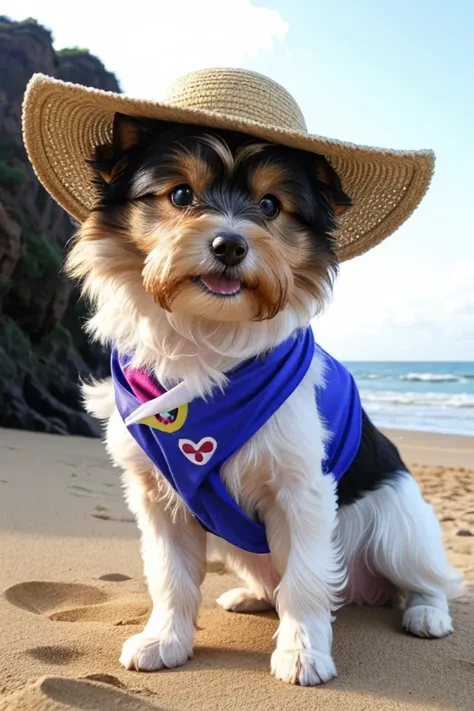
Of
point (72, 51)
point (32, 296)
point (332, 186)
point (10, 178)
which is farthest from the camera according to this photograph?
point (72, 51)

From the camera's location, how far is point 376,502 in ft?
10.0

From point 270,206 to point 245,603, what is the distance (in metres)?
1.75

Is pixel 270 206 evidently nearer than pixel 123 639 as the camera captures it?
Yes

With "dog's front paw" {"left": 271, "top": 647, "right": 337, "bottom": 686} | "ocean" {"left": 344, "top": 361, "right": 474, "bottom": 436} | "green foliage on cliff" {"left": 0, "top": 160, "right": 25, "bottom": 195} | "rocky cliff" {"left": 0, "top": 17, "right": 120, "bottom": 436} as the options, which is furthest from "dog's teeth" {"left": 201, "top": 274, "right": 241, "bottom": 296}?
"green foliage on cliff" {"left": 0, "top": 160, "right": 25, "bottom": 195}

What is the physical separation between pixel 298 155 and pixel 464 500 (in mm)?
5368

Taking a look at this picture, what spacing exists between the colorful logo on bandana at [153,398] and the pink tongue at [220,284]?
1.48 ft

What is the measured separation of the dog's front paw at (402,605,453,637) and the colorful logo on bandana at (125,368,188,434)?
1246 mm

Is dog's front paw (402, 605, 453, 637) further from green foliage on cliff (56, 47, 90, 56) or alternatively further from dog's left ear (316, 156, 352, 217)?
green foliage on cliff (56, 47, 90, 56)

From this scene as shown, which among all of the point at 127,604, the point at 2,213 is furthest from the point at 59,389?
the point at 127,604

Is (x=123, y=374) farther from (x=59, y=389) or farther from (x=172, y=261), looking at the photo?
(x=59, y=389)

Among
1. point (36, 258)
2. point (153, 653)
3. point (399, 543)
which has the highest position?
point (399, 543)

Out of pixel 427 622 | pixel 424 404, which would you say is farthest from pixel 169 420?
pixel 424 404

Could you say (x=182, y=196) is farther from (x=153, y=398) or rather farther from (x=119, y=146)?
(x=153, y=398)

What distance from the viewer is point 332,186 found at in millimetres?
2680
